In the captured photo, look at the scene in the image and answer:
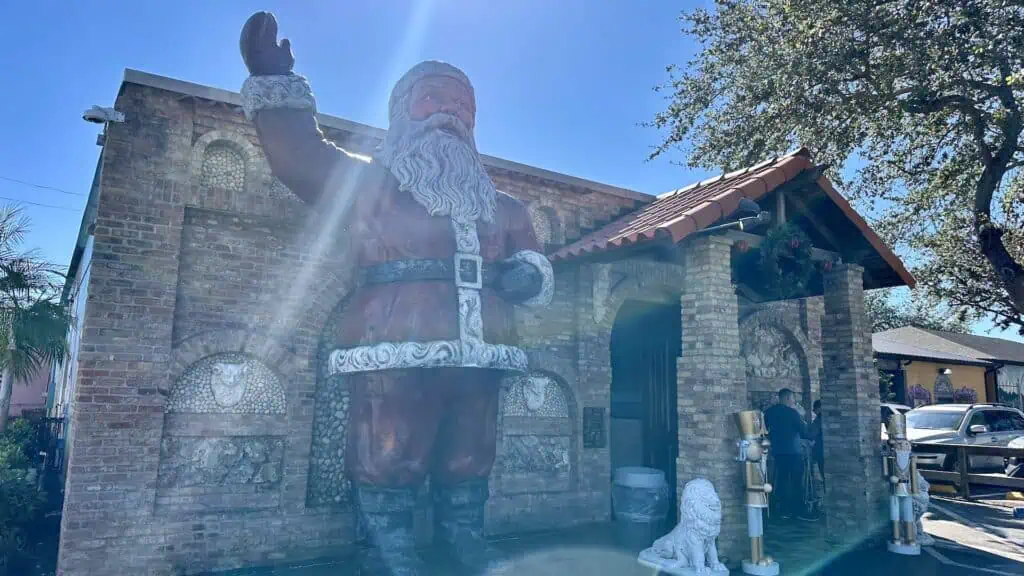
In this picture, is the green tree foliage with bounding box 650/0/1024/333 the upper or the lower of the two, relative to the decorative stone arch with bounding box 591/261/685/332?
upper

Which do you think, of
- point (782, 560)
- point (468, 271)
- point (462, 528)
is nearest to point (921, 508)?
point (782, 560)

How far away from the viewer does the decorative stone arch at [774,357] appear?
30.3ft

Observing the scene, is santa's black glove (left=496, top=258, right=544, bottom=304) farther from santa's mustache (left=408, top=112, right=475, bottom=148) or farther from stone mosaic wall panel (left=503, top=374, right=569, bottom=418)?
stone mosaic wall panel (left=503, top=374, right=569, bottom=418)

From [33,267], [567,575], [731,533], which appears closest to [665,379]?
[731,533]

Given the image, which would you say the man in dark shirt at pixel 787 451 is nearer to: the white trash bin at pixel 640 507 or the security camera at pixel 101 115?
the white trash bin at pixel 640 507

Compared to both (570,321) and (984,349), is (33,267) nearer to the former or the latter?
(570,321)

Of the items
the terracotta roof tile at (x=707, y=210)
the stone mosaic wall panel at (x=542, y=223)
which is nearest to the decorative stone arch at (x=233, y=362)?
the terracotta roof tile at (x=707, y=210)

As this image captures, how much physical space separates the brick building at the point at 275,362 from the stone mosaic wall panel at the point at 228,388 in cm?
2

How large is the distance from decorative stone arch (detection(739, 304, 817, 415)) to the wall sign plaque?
7.86ft

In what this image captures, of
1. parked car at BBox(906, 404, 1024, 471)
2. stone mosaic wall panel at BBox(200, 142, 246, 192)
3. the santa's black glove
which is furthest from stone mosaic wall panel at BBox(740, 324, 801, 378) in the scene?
stone mosaic wall panel at BBox(200, 142, 246, 192)

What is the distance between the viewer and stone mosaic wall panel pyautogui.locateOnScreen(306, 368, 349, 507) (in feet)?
20.7

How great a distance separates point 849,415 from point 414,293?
554cm

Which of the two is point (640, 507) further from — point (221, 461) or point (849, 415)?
point (221, 461)

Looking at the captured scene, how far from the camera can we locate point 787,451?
8734mm
